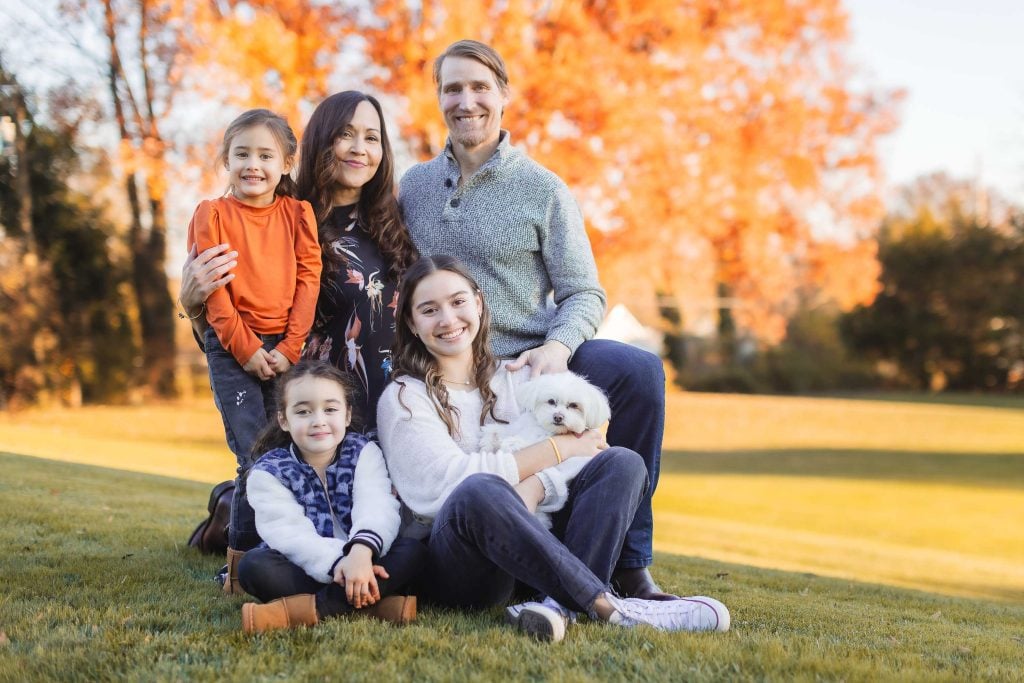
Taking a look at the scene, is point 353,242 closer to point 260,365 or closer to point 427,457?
point 260,365

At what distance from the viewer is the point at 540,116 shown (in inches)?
469

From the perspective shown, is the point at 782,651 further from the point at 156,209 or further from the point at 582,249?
the point at 156,209

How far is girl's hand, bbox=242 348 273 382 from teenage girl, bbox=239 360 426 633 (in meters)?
0.22

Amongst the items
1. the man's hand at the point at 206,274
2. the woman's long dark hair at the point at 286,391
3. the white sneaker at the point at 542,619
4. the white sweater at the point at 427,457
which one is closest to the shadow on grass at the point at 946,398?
the white sweater at the point at 427,457

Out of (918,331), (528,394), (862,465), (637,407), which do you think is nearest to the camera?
(528,394)

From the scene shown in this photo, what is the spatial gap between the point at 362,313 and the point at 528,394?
2.59ft

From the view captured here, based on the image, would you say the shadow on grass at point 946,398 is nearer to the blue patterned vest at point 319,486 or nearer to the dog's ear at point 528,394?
the dog's ear at point 528,394

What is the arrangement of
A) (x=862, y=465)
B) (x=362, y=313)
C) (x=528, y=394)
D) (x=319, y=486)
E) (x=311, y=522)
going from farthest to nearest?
1. (x=862, y=465)
2. (x=362, y=313)
3. (x=528, y=394)
4. (x=319, y=486)
5. (x=311, y=522)

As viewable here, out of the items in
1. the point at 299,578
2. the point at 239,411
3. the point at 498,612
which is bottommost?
the point at 498,612

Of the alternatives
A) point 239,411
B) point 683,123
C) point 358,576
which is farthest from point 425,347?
point 683,123

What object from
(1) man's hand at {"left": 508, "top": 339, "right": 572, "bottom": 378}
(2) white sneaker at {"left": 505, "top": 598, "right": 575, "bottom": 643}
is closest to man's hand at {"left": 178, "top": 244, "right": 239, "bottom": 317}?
(1) man's hand at {"left": 508, "top": 339, "right": 572, "bottom": 378}

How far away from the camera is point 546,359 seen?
3.20 metres

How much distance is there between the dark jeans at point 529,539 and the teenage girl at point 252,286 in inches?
31.3

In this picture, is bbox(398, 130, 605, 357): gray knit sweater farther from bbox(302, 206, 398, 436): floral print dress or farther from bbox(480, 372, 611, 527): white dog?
bbox(480, 372, 611, 527): white dog
